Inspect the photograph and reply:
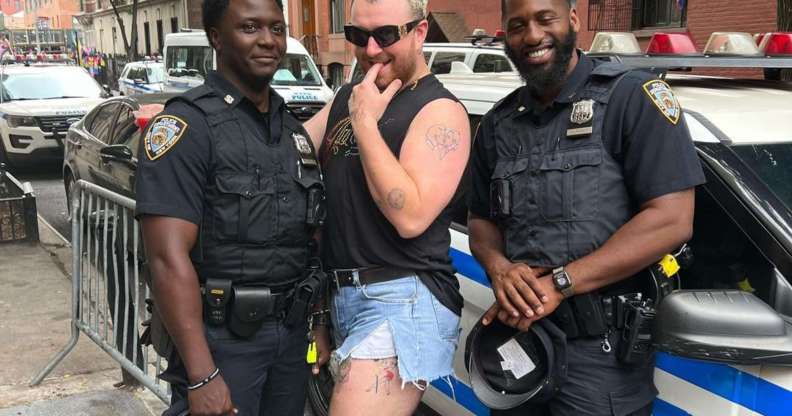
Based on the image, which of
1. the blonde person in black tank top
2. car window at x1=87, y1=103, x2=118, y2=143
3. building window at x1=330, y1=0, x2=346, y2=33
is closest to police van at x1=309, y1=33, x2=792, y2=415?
the blonde person in black tank top

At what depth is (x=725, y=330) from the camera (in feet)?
5.33

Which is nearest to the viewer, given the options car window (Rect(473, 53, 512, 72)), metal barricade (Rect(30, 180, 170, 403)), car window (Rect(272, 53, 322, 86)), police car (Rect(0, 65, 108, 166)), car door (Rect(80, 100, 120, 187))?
metal barricade (Rect(30, 180, 170, 403))

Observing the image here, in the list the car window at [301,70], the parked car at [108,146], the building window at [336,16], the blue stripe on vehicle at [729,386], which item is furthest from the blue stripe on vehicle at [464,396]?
the building window at [336,16]

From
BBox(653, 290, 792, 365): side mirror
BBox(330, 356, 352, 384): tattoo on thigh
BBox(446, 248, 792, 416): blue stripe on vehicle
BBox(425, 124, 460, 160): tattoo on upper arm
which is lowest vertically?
BBox(330, 356, 352, 384): tattoo on thigh

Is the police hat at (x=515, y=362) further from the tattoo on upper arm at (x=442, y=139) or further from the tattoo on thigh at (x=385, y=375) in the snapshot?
the tattoo on upper arm at (x=442, y=139)

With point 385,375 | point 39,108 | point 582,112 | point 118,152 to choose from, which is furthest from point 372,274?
point 39,108

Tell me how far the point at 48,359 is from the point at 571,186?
3.45 metres

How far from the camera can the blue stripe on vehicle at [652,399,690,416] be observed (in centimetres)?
192

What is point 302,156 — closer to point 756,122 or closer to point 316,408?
point 756,122

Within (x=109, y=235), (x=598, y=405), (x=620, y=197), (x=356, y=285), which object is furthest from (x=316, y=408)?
(x=620, y=197)

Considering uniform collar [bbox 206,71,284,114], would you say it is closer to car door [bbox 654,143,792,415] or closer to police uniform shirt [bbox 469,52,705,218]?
police uniform shirt [bbox 469,52,705,218]

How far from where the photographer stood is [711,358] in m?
1.64

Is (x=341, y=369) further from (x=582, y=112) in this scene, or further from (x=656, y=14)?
(x=656, y=14)

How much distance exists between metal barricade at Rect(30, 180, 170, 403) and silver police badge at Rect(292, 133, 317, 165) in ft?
4.65
